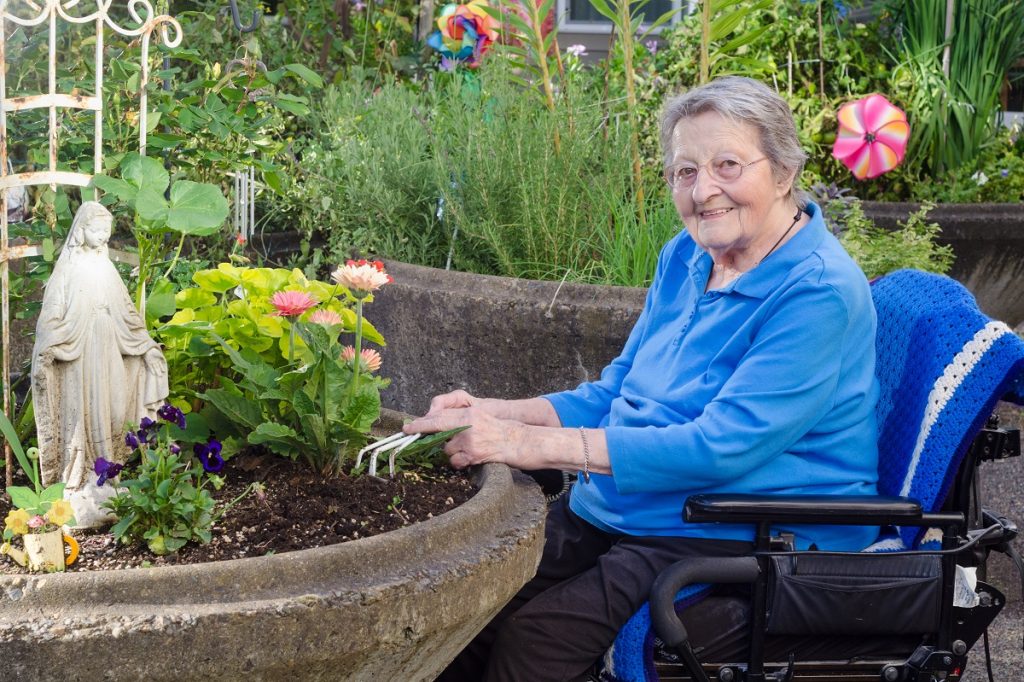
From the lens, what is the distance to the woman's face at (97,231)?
1.76 meters

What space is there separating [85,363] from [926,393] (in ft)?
4.46

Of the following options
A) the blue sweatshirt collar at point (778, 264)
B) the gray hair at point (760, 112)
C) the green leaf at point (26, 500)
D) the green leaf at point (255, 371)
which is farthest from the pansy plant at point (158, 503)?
the gray hair at point (760, 112)

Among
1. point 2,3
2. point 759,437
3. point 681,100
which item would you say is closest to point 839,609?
point 759,437

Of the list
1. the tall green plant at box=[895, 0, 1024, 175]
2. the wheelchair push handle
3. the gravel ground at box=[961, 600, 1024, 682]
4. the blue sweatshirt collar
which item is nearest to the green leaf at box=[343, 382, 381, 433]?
the wheelchair push handle

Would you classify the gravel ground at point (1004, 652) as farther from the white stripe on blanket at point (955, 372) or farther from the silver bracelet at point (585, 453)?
the silver bracelet at point (585, 453)

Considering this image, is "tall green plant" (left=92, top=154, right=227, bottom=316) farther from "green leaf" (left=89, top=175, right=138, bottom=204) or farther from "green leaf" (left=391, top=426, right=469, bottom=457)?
"green leaf" (left=391, top=426, right=469, bottom=457)

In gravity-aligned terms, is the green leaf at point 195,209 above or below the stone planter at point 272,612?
above

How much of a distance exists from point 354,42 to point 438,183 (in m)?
2.78

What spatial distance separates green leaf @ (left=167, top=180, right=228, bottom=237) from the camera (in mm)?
1973

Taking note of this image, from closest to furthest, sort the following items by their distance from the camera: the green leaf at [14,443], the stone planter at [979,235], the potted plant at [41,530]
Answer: the potted plant at [41,530]
the green leaf at [14,443]
the stone planter at [979,235]

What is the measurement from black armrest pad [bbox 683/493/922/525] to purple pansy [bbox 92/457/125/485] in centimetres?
89

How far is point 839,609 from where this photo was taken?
6.41ft

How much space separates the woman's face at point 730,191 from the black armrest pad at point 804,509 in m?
0.54

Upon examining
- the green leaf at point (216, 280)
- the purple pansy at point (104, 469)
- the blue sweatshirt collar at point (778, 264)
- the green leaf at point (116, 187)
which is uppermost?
the green leaf at point (116, 187)
